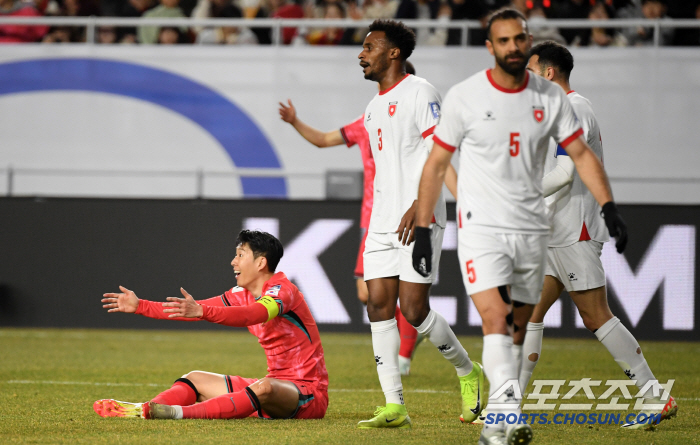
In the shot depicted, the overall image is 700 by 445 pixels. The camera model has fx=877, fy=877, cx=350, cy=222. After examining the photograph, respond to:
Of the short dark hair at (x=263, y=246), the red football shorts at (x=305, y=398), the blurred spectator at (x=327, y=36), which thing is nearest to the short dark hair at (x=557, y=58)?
the short dark hair at (x=263, y=246)

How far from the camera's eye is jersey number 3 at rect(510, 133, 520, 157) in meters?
4.06

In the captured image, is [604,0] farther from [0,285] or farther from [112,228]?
[0,285]

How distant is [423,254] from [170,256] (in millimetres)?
7461

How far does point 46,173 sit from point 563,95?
945 centimetres

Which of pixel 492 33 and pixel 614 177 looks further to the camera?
pixel 614 177

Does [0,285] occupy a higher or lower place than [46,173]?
lower

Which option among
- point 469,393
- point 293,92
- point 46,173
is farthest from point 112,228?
point 469,393

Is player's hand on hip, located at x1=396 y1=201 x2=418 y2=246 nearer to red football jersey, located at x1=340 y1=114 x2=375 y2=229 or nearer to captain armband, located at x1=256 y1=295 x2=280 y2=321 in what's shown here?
captain armband, located at x1=256 y1=295 x2=280 y2=321

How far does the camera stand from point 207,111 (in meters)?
12.0

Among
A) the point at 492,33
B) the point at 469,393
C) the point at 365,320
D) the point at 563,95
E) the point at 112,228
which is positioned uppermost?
the point at 492,33

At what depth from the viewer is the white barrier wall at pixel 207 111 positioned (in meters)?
11.4

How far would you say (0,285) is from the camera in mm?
11234

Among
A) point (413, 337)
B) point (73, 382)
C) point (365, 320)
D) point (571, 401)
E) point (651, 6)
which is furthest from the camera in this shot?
point (651, 6)

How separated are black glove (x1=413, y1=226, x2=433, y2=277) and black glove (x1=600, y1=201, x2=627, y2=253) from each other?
2.72 ft
